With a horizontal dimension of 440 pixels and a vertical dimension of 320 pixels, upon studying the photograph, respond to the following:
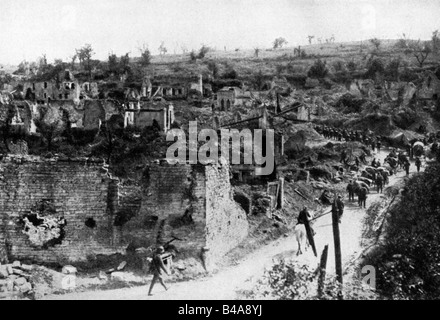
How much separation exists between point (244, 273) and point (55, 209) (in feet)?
17.3

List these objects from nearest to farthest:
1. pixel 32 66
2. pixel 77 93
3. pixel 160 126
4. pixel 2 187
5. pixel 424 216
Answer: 1. pixel 2 187
2. pixel 424 216
3. pixel 160 126
4. pixel 77 93
5. pixel 32 66

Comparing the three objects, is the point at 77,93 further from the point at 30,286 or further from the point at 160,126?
the point at 30,286

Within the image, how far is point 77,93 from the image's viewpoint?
220ft

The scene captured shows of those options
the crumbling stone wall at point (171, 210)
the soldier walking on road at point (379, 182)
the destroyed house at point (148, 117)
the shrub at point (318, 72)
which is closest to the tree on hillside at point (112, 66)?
the shrub at point (318, 72)

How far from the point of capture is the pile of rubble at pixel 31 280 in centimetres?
1155

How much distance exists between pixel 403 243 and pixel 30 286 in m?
9.71

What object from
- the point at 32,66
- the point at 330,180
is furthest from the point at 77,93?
the point at 330,180

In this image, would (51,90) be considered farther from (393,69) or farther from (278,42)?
(278,42)

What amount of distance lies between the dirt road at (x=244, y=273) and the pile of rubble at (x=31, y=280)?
0.44m

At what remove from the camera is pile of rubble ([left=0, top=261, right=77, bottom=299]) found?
11555mm

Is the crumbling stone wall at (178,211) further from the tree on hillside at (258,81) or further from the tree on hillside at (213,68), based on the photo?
the tree on hillside at (213,68)

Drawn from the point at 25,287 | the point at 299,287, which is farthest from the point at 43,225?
the point at 299,287

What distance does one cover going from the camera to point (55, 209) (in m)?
13.1
